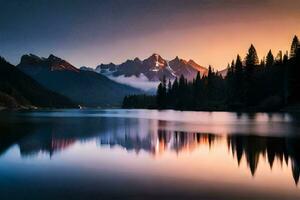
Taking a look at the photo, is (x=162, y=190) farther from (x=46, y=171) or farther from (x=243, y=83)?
(x=243, y=83)

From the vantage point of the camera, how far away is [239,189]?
18.5 m

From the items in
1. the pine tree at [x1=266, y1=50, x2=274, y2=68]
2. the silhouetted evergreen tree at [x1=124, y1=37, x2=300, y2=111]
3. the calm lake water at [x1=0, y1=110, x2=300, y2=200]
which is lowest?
the calm lake water at [x1=0, y1=110, x2=300, y2=200]

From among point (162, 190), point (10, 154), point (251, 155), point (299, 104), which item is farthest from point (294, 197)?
point (299, 104)

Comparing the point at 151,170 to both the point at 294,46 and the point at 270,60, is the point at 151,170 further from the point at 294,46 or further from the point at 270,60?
the point at 270,60

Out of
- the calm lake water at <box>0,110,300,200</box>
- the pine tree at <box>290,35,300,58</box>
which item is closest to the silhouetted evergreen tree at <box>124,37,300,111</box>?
the pine tree at <box>290,35,300,58</box>

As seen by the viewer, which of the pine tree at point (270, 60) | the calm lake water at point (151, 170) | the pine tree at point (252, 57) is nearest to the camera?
Answer: the calm lake water at point (151, 170)

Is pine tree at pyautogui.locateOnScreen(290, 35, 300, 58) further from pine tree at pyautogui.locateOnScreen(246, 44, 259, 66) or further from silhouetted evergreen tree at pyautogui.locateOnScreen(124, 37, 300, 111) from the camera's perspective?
pine tree at pyautogui.locateOnScreen(246, 44, 259, 66)

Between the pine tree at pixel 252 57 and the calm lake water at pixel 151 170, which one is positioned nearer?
the calm lake water at pixel 151 170

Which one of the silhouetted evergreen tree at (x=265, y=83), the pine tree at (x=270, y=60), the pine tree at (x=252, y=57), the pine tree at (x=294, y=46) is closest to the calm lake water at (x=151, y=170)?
the silhouetted evergreen tree at (x=265, y=83)

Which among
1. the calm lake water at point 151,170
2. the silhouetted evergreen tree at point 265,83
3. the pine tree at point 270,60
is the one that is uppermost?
the pine tree at point 270,60

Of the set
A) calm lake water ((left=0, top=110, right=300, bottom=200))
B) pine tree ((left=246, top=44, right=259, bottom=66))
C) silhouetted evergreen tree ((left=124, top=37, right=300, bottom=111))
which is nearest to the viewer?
calm lake water ((left=0, top=110, right=300, bottom=200))

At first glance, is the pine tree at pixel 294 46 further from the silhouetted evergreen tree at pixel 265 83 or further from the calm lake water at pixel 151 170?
the calm lake water at pixel 151 170

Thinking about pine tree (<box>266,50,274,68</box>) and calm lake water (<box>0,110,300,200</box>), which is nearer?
calm lake water (<box>0,110,300,200</box>)

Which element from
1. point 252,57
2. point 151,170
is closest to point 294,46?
point 252,57
